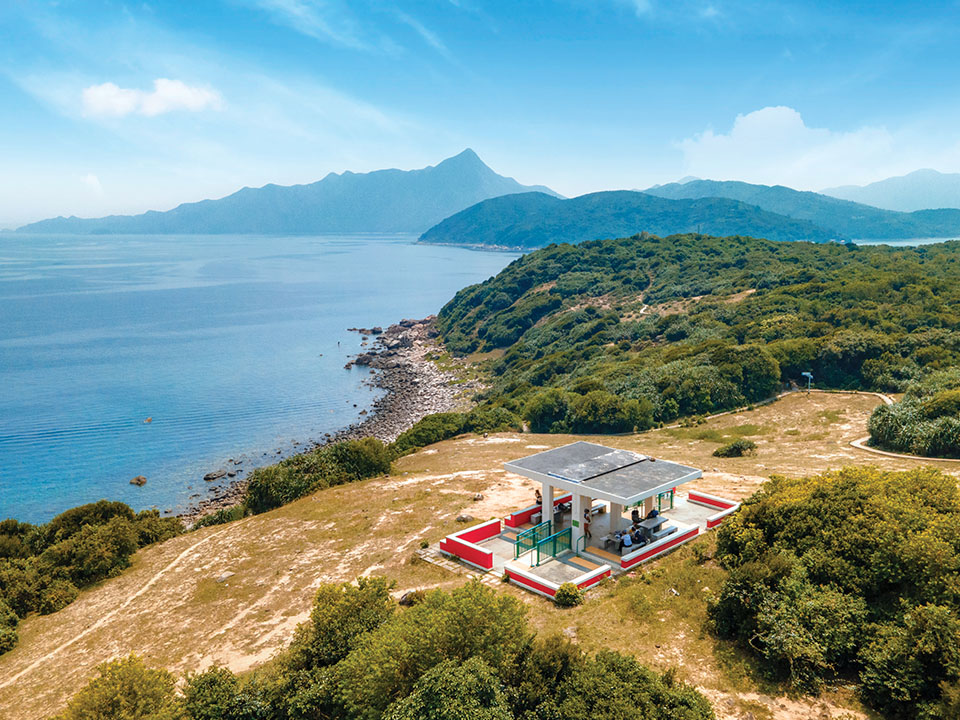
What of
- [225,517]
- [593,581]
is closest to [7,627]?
[225,517]

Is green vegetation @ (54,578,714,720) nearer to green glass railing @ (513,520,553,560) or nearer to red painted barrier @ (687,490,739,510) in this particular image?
green glass railing @ (513,520,553,560)

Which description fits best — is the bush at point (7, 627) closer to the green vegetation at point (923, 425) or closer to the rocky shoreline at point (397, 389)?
the rocky shoreline at point (397, 389)

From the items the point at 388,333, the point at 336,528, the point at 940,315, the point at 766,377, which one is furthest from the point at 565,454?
the point at 388,333

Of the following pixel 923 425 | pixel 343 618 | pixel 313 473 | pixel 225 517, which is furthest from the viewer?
pixel 313 473

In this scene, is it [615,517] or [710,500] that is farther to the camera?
[710,500]

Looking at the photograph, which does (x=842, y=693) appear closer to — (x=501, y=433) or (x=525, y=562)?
(x=525, y=562)

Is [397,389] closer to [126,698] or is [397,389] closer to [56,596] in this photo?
[56,596]

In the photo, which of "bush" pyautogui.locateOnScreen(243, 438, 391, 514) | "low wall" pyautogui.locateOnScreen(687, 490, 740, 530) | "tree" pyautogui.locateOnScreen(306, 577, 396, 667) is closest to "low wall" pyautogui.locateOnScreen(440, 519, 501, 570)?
"tree" pyautogui.locateOnScreen(306, 577, 396, 667)
